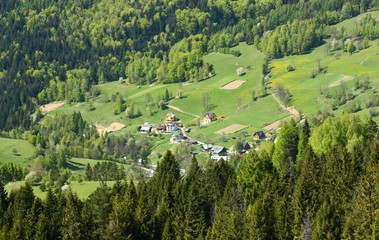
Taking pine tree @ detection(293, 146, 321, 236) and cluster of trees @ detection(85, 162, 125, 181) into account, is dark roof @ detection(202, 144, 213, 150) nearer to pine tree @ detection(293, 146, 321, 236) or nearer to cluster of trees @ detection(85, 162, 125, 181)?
cluster of trees @ detection(85, 162, 125, 181)

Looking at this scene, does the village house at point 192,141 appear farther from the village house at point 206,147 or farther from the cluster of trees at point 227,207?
the cluster of trees at point 227,207

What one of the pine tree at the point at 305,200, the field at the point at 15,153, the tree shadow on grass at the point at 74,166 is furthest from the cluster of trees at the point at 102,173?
the pine tree at the point at 305,200

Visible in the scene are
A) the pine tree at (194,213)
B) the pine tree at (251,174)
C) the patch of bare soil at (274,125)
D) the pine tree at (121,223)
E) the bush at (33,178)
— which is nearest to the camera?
the pine tree at (121,223)

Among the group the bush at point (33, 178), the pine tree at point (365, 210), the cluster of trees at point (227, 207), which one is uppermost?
the pine tree at point (365, 210)

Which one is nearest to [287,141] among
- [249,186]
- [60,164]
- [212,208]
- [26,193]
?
[249,186]

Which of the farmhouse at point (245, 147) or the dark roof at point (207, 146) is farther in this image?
the dark roof at point (207, 146)

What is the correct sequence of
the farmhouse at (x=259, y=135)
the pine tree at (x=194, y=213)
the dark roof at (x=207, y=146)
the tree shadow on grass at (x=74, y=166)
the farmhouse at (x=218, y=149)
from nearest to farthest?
the pine tree at (x=194, y=213)
the tree shadow on grass at (x=74, y=166)
the farmhouse at (x=218, y=149)
the farmhouse at (x=259, y=135)
the dark roof at (x=207, y=146)

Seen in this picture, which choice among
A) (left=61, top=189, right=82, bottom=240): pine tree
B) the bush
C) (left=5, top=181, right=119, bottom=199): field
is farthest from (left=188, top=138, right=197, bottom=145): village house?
(left=61, top=189, right=82, bottom=240): pine tree

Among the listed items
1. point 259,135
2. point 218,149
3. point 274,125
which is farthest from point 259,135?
point 218,149

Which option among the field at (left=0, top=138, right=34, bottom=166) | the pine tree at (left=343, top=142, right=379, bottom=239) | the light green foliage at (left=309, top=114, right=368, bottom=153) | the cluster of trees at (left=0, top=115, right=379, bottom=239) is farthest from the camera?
the field at (left=0, top=138, right=34, bottom=166)
